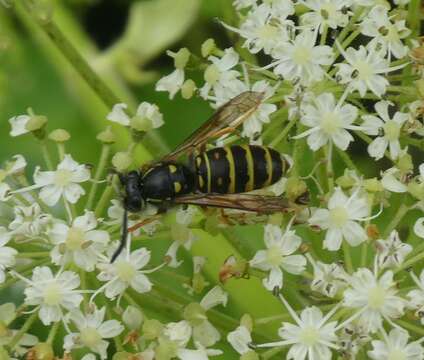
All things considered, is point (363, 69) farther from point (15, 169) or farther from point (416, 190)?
point (15, 169)

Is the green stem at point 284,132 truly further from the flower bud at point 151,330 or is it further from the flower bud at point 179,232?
the flower bud at point 151,330

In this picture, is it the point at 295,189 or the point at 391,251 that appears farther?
the point at 295,189

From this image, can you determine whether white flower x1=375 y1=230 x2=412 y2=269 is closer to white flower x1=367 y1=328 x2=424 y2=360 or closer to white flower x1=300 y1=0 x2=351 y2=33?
white flower x1=367 y1=328 x2=424 y2=360

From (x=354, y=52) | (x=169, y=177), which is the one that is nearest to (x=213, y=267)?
(x=169, y=177)

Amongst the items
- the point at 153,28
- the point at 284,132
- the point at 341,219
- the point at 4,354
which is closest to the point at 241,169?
the point at 284,132

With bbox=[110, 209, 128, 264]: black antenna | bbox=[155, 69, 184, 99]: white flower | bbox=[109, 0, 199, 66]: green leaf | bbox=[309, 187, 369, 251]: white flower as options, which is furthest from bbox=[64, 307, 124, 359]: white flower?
bbox=[109, 0, 199, 66]: green leaf

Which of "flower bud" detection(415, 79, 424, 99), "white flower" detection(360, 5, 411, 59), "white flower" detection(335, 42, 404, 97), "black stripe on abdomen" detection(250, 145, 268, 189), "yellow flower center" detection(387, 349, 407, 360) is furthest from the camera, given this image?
"white flower" detection(360, 5, 411, 59)

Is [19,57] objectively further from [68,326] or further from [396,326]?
[396,326]
